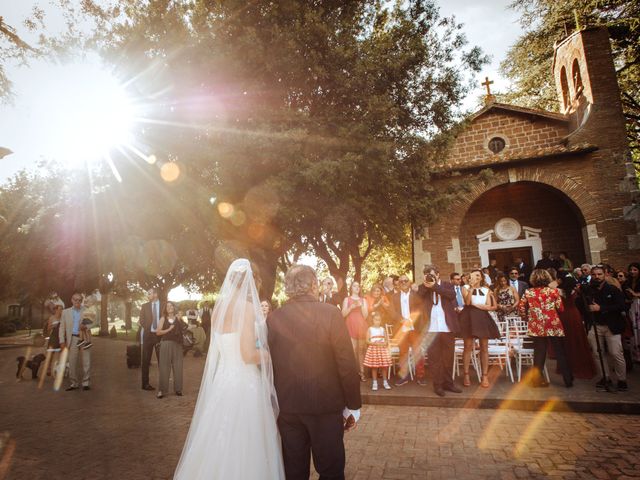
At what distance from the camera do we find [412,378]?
8.26 m

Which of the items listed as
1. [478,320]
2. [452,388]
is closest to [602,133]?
[478,320]

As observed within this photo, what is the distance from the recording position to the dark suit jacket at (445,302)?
7.31 meters

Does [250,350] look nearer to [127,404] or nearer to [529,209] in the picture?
[127,404]

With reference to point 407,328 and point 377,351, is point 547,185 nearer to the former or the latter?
point 407,328

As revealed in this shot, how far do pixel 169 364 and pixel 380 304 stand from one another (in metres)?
4.95

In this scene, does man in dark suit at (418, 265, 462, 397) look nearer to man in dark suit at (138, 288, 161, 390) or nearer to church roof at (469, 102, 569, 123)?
man in dark suit at (138, 288, 161, 390)

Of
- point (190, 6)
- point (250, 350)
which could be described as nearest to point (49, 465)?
point (250, 350)

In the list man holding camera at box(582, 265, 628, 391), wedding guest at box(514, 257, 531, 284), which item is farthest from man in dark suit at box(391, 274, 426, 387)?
wedding guest at box(514, 257, 531, 284)

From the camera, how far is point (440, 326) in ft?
23.9

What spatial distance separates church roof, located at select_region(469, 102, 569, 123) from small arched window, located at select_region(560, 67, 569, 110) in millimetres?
1582

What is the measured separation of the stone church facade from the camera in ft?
44.9

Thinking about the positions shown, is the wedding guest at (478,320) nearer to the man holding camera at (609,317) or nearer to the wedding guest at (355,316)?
the man holding camera at (609,317)

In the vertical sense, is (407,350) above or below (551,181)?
below

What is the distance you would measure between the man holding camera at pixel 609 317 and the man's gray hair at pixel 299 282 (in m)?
6.13
